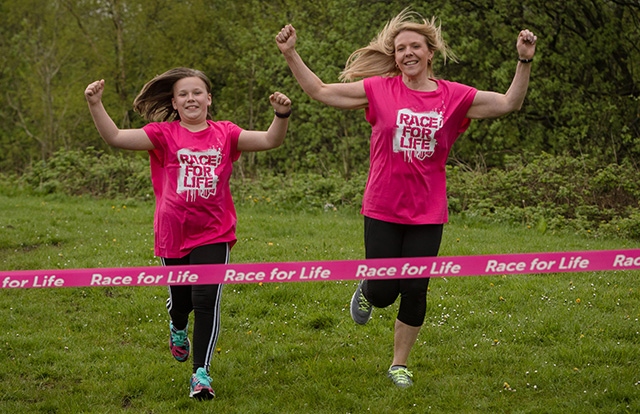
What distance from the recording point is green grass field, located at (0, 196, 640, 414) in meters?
5.31

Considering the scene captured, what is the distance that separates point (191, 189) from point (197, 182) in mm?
57

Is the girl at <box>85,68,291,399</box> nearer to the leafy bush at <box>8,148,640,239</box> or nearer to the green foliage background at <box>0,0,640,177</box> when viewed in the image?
the leafy bush at <box>8,148,640,239</box>

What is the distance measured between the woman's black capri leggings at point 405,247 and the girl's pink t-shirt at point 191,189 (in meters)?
0.90

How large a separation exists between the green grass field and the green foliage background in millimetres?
7314

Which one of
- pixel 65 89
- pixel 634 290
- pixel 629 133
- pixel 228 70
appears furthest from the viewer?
pixel 65 89

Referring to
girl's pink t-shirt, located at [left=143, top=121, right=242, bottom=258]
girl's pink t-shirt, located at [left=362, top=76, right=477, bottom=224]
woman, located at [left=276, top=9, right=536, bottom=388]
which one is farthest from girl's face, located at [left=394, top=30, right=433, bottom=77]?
girl's pink t-shirt, located at [left=143, top=121, right=242, bottom=258]

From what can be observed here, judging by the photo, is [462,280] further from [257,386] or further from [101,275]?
[101,275]

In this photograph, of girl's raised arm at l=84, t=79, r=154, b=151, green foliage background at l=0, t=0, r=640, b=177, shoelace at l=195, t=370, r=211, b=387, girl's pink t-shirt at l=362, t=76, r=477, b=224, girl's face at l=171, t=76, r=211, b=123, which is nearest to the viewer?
girl's raised arm at l=84, t=79, r=154, b=151

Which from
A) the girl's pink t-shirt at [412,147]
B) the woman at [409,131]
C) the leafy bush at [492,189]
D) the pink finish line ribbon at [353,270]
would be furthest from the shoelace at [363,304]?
the leafy bush at [492,189]

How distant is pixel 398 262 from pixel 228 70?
23.7 metres

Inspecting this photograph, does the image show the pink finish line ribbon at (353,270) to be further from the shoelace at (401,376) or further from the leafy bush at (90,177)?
the leafy bush at (90,177)

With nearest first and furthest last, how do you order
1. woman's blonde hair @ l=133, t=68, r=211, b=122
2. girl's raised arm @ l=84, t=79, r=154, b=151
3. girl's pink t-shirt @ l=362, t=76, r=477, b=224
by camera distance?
girl's raised arm @ l=84, t=79, r=154, b=151
girl's pink t-shirt @ l=362, t=76, r=477, b=224
woman's blonde hair @ l=133, t=68, r=211, b=122

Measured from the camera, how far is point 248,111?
2522 cm

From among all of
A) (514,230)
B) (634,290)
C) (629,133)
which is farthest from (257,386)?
Result: (629,133)
